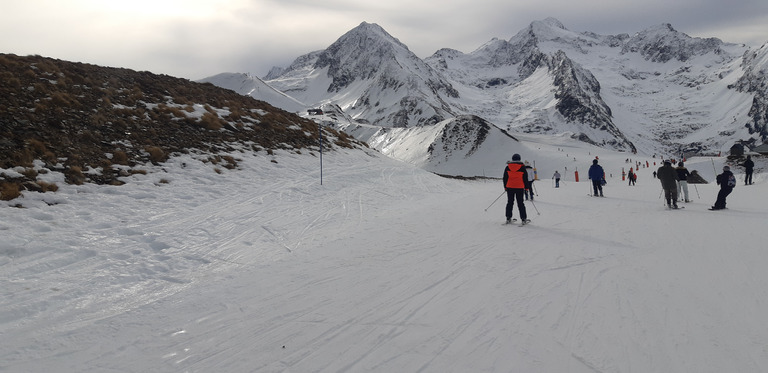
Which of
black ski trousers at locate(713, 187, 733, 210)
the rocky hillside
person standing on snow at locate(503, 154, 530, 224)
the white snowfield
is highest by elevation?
the rocky hillside

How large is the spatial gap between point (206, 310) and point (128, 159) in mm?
9407

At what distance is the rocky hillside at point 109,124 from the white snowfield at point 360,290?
123cm

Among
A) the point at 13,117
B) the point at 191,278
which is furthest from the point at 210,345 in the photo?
the point at 13,117

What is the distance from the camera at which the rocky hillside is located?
10.5m

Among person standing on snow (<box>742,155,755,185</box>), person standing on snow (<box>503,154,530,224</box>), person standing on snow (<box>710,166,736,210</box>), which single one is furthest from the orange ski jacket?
person standing on snow (<box>742,155,755,185</box>)

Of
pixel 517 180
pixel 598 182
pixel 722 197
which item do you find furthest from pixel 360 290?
pixel 598 182

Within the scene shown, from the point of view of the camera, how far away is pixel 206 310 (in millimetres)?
5234

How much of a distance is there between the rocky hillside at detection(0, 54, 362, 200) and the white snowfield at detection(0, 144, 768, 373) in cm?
123

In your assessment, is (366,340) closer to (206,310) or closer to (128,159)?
(206,310)

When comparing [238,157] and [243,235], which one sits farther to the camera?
[238,157]

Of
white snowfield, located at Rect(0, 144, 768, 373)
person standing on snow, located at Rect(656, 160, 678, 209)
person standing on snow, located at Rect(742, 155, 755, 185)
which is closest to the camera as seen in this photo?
white snowfield, located at Rect(0, 144, 768, 373)

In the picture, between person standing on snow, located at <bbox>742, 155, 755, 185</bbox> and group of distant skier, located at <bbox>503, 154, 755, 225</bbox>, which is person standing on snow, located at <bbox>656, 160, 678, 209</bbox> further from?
person standing on snow, located at <bbox>742, 155, 755, 185</bbox>

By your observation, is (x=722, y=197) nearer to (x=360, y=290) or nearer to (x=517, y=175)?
(x=517, y=175)

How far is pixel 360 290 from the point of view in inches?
230
